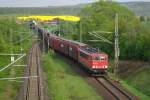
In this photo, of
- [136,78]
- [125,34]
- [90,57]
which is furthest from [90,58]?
[125,34]

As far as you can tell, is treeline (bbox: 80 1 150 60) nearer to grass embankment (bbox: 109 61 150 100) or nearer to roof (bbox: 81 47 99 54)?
grass embankment (bbox: 109 61 150 100)

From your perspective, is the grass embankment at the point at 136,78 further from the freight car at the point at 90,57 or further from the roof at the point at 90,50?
the roof at the point at 90,50

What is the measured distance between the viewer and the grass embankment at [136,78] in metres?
39.2

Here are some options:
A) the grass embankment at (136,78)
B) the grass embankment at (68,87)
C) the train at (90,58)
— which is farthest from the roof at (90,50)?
the grass embankment at (136,78)

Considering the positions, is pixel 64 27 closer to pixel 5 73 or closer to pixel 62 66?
pixel 62 66

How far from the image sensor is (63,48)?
72.5 metres

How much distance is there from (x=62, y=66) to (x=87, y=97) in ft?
80.6

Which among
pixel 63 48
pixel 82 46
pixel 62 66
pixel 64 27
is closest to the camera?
pixel 82 46

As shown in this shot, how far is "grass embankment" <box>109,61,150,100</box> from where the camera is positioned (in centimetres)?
3922

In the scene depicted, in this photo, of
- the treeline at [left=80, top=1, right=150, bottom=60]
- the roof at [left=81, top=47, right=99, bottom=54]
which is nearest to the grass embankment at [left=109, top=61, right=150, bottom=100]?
the treeline at [left=80, top=1, right=150, bottom=60]

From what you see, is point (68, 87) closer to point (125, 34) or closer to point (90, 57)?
point (90, 57)

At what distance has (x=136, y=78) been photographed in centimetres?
4675

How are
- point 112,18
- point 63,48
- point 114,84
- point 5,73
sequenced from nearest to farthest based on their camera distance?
point 114,84 → point 5,73 → point 63,48 → point 112,18

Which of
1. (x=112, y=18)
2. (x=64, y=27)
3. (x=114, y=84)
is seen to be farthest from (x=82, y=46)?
(x=64, y=27)
